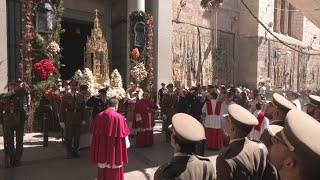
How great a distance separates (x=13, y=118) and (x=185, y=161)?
573cm

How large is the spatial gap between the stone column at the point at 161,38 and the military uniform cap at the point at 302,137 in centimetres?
1313

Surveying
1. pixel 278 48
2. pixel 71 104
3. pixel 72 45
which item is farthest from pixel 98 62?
pixel 278 48

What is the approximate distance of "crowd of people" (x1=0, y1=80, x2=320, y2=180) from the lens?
1672 mm

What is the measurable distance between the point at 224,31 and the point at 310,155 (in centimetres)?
2254

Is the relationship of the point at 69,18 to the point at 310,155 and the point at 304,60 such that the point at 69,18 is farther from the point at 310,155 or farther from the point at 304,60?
the point at 304,60

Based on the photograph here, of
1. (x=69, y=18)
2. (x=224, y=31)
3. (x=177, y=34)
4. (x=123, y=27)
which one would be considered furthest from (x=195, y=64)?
(x=69, y=18)

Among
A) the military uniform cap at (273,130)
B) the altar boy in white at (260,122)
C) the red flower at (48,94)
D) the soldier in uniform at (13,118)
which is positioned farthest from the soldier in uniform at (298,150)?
the red flower at (48,94)

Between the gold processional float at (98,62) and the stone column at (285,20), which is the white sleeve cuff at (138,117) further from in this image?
the stone column at (285,20)

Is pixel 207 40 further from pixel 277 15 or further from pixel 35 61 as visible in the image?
pixel 35 61

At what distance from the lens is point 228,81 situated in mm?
24047

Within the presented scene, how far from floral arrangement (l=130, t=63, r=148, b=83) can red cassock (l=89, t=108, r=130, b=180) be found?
27.0ft

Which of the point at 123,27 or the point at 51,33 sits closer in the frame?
the point at 51,33

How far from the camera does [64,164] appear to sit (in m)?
7.47

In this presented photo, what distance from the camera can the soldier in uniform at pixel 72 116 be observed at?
26.5 ft
